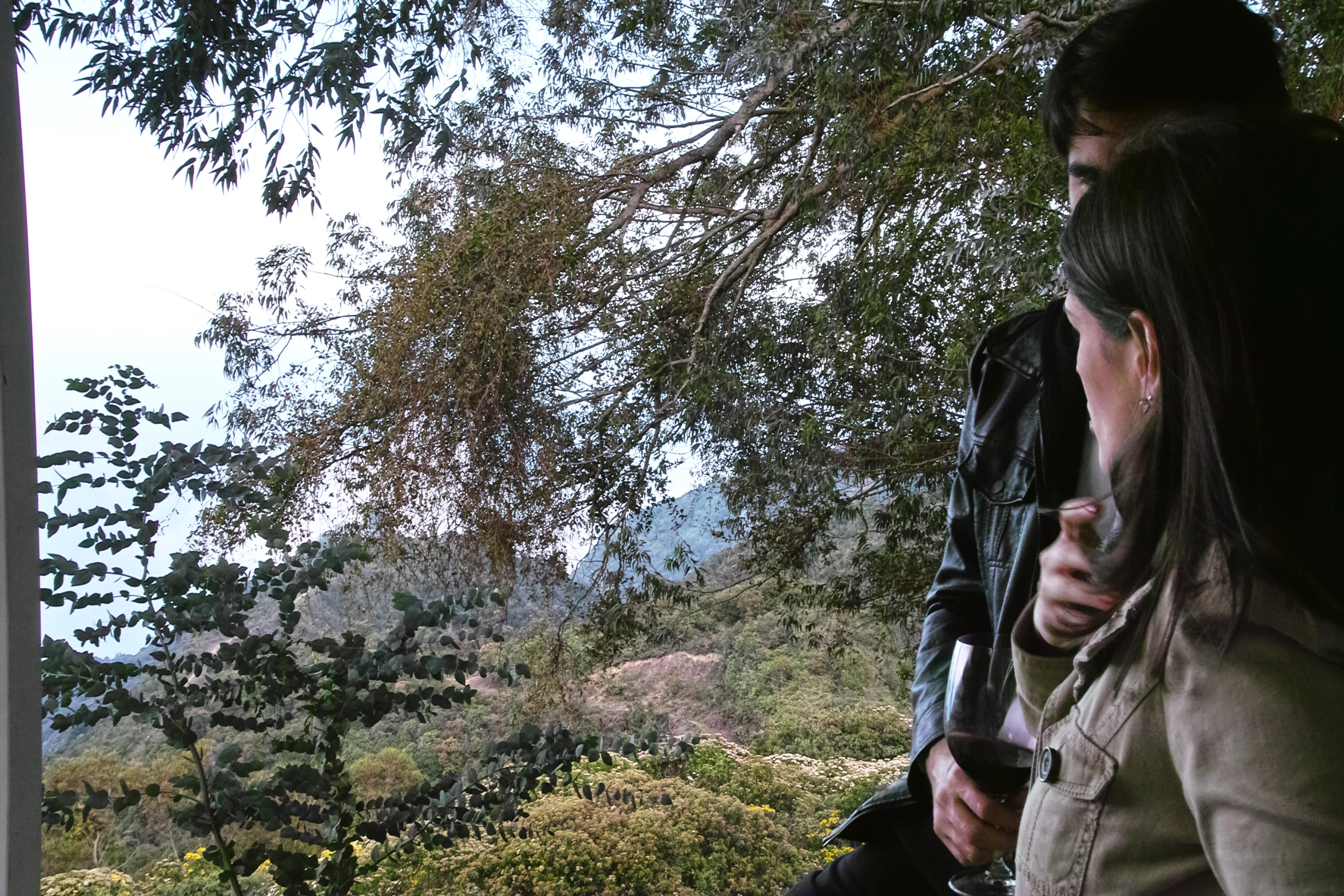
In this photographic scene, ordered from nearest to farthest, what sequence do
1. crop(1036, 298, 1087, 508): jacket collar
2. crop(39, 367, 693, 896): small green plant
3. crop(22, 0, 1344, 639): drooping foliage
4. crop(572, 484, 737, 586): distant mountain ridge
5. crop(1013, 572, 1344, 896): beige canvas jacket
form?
1. crop(1013, 572, 1344, 896): beige canvas jacket
2. crop(1036, 298, 1087, 508): jacket collar
3. crop(39, 367, 693, 896): small green plant
4. crop(22, 0, 1344, 639): drooping foliage
5. crop(572, 484, 737, 586): distant mountain ridge

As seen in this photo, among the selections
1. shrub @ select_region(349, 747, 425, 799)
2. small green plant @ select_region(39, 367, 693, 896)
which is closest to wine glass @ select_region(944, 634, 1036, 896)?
small green plant @ select_region(39, 367, 693, 896)

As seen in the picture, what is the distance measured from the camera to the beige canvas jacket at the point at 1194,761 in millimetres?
449

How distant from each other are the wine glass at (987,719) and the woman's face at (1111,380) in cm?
18

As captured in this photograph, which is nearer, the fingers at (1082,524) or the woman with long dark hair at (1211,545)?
the woman with long dark hair at (1211,545)

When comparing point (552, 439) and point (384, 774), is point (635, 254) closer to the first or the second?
point (552, 439)

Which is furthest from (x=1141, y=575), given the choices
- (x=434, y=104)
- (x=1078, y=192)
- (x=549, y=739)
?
(x=434, y=104)

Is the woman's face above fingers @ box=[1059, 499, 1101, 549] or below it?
above

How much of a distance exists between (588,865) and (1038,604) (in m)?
1.93

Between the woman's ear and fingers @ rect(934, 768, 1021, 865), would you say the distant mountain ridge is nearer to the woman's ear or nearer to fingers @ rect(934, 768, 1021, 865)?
fingers @ rect(934, 768, 1021, 865)

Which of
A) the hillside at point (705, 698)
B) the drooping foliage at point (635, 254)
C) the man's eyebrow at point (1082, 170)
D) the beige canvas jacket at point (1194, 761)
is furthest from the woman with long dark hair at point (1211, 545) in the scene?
the hillside at point (705, 698)

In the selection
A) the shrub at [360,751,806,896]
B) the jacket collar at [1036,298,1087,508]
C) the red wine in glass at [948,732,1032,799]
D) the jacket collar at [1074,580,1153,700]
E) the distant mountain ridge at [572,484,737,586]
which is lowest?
the shrub at [360,751,806,896]

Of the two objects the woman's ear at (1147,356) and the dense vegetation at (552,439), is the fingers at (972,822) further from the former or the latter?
the dense vegetation at (552,439)

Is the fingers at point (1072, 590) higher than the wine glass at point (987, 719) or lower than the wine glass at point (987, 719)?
higher

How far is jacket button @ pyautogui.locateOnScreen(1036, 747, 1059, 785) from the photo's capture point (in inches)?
22.7
